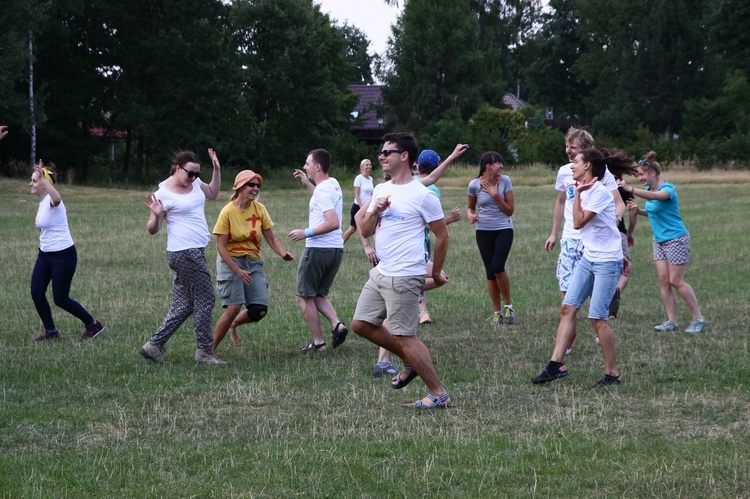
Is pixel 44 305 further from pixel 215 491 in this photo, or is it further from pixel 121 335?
pixel 215 491

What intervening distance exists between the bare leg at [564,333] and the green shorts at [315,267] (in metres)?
2.45

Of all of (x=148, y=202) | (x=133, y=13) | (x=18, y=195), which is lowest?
(x=18, y=195)

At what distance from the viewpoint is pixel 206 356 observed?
8406mm

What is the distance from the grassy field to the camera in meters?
4.95

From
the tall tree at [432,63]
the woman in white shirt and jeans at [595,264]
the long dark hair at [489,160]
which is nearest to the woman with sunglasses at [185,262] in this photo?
the woman in white shirt and jeans at [595,264]

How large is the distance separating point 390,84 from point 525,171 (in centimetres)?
2325

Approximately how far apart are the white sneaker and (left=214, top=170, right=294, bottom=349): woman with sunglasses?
9.2 inches

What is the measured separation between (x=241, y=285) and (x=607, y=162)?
11.4 feet

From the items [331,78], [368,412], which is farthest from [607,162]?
[331,78]

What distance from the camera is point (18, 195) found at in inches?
1438

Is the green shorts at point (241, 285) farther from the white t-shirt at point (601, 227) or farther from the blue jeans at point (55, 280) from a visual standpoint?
the white t-shirt at point (601, 227)

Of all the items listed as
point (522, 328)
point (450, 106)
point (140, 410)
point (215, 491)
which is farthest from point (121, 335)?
point (450, 106)

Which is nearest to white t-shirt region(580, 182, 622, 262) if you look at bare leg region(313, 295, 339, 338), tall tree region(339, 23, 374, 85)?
bare leg region(313, 295, 339, 338)

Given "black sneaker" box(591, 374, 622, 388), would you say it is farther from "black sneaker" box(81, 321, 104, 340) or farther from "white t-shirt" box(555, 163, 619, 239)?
"black sneaker" box(81, 321, 104, 340)
